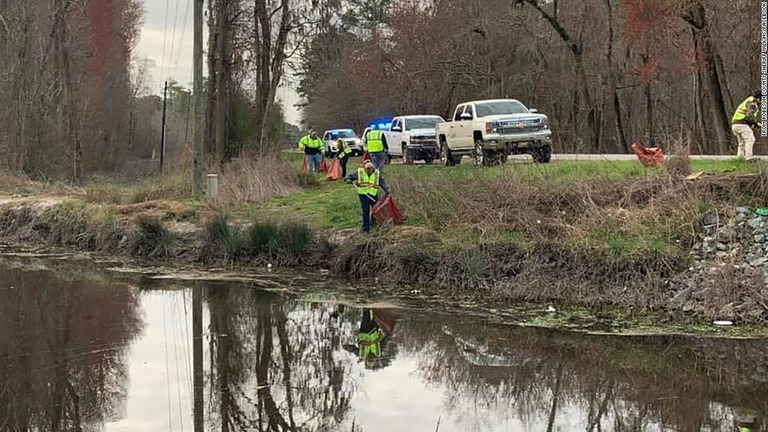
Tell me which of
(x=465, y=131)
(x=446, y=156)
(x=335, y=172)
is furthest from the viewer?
(x=335, y=172)

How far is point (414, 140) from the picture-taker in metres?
30.6

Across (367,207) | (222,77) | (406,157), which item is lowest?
(367,207)

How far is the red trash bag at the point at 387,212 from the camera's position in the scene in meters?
18.0

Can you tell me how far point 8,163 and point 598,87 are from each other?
29.2 metres

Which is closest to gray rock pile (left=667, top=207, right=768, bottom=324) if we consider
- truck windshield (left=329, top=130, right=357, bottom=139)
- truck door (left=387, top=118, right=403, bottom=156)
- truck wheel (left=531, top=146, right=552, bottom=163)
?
truck wheel (left=531, top=146, right=552, bottom=163)

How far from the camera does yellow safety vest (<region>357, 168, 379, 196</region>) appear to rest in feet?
58.9

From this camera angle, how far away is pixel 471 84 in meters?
43.9

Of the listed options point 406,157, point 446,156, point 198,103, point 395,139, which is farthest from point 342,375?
point 395,139

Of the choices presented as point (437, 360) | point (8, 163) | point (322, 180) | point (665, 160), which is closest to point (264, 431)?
point (437, 360)

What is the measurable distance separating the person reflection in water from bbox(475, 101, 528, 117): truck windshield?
11.5 m

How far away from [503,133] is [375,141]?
368 cm

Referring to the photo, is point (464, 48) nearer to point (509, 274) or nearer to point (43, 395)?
point (509, 274)

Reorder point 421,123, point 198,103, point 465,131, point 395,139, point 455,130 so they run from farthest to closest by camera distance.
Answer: point 395,139, point 421,123, point 455,130, point 465,131, point 198,103

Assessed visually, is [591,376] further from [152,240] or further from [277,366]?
[152,240]
